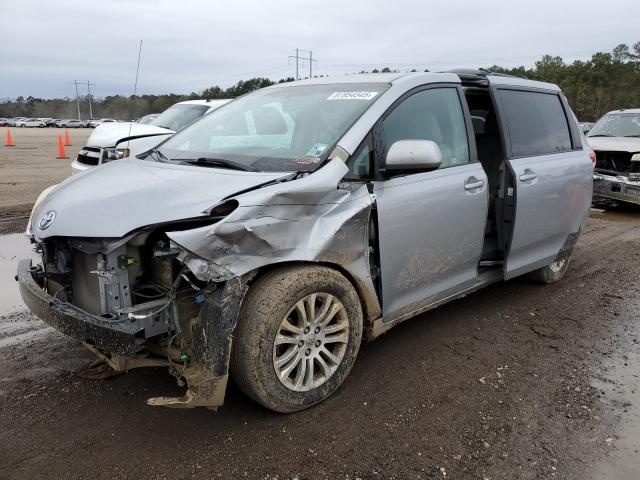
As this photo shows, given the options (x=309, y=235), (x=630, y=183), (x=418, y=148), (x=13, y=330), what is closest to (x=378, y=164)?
(x=418, y=148)

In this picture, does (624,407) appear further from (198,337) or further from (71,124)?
(71,124)

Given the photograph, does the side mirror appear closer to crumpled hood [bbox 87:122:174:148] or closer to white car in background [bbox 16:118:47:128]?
crumpled hood [bbox 87:122:174:148]

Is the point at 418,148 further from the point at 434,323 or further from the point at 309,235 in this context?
the point at 434,323

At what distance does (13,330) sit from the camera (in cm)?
405

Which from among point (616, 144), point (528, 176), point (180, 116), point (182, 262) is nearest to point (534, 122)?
point (528, 176)

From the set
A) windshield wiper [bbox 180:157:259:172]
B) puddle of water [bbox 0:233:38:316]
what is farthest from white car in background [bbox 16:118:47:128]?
windshield wiper [bbox 180:157:259:172]

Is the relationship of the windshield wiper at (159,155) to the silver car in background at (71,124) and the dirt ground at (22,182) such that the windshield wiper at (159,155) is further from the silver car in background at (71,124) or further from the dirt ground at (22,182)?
the silver car in background at (71,124)

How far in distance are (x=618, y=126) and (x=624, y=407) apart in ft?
30.4

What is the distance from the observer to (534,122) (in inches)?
179

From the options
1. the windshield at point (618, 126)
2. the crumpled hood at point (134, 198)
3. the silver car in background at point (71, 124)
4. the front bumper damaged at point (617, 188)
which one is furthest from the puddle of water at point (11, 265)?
the silver car in background at point (71, 124)

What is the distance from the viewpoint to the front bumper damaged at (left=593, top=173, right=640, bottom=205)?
921 cm

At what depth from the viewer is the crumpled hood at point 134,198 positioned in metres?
2.58

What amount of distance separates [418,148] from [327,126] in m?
0.59

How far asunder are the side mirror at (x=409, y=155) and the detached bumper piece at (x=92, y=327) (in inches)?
65.9
